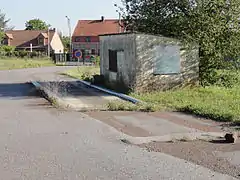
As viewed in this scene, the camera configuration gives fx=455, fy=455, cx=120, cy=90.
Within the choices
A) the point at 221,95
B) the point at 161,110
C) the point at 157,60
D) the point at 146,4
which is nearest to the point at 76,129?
the point at 161,110

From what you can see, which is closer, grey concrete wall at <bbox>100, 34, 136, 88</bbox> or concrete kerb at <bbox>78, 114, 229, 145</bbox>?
concrete kerb at <bbox>78, 114, 229, 145</bbox>

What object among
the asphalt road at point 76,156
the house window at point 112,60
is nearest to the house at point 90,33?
the house window at point 112,60

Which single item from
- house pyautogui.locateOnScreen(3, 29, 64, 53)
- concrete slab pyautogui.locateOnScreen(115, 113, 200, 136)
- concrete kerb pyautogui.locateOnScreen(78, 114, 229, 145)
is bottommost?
concrete slab pyautogui.locateOnScreen(115, 113, 200, 136)

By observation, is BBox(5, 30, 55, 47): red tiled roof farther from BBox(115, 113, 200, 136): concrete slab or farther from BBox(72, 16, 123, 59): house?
BBox(115, 113, 200, 136): concrete slab

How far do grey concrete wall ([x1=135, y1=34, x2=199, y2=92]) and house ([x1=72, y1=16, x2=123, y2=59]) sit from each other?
75.9m

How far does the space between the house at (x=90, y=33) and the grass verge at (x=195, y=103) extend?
77.6 meters

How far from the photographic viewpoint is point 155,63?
19.4 metres

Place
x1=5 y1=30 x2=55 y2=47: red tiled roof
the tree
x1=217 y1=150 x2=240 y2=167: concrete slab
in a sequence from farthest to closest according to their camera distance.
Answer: the tree → x1=5 y1=30 x2=55 y2=47: red tiled roof → x1=217 y1=150 x2=240 y2=167: concrete slab

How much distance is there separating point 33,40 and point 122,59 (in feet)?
296

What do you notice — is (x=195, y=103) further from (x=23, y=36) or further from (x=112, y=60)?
(x=23, y=36)

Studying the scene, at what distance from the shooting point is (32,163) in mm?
7441

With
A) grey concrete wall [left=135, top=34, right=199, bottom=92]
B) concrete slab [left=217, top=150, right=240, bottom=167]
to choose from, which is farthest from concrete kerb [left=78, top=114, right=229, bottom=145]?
grey concrete wall [left=135, top=34, right=199, bottom=92]

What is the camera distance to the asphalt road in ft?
22.0

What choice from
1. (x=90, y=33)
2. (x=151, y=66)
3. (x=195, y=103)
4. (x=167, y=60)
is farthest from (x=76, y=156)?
(x=90, y=33)
